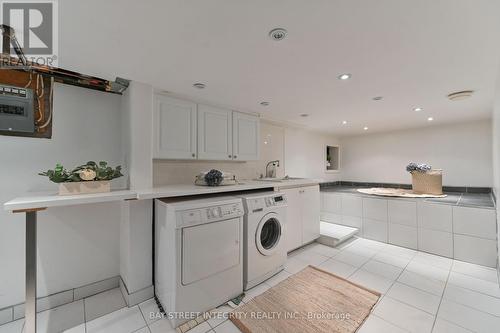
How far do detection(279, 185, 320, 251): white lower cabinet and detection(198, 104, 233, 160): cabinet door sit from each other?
0.93 m

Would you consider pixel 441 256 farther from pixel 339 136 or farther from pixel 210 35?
pixel 210 35

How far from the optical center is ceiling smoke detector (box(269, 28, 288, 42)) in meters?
1.12

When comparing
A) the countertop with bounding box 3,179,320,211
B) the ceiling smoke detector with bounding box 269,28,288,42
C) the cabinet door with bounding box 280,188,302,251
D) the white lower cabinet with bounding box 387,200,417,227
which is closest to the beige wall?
the countertop with bounding box 3,179,320,211

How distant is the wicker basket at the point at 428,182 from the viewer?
309 cm

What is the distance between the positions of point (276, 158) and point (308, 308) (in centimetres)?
233

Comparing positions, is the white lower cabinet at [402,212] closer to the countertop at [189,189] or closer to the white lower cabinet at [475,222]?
the white lower cabinet at [475,222]

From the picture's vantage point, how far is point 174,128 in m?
2.09

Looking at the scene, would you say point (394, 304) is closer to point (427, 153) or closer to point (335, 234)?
point (335, 234)

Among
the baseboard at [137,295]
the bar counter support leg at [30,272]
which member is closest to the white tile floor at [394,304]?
the baseboard at [137,295]

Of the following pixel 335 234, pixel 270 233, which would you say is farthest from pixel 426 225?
pixel 270 233

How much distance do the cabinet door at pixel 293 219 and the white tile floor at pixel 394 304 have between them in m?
0.24

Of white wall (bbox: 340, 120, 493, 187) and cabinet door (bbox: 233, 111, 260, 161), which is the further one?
white wall (bbox: 340, 120, 493, 187)

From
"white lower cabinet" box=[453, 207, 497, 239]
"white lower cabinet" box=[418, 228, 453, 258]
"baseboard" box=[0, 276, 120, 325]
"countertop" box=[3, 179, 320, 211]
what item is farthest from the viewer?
"white lower cabinet" box=[418, 228, 453, 258]

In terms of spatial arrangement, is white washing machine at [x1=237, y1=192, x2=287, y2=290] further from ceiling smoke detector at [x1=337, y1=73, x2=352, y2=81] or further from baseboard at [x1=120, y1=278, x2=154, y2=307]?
ceiling smoke detector at [x1=337, y1=73, x2=352, y2=81]
